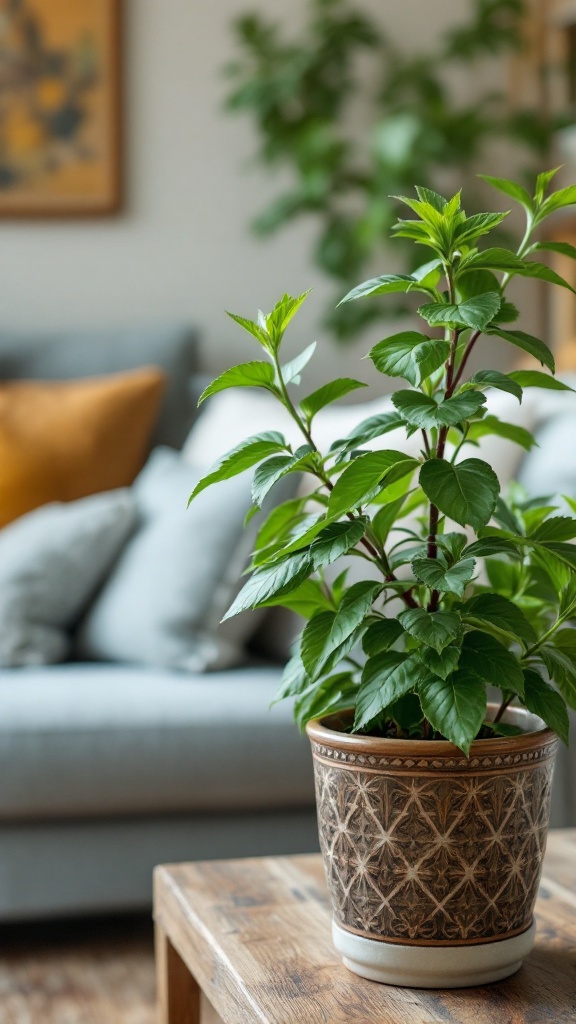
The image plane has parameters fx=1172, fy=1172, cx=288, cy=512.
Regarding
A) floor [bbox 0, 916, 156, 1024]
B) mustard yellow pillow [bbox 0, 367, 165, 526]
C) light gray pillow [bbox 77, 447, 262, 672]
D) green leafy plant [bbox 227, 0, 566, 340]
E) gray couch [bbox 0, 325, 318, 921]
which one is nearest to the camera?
floor [bbox 0, 916, 156, 1024]

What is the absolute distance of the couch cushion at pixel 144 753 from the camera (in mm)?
1678

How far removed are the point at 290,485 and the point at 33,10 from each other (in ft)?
5.62

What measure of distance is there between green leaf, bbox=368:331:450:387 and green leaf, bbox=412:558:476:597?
0.12 m

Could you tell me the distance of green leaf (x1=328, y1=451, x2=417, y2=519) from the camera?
79 centimetres

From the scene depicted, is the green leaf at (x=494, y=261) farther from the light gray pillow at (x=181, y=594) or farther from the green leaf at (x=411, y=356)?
the light gray pillow at (x=181, y=594)

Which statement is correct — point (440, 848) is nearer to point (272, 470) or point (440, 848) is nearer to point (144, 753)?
point (272, 470)

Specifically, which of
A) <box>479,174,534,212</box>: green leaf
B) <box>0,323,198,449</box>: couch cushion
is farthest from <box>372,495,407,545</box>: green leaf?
<box>0,323,198,449</box>: couch cushion

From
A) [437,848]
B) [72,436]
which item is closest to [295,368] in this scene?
[437,848]

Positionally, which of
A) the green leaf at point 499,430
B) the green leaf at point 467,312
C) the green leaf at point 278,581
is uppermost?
the green leaf at point 467,312

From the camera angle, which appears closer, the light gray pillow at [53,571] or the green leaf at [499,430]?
the green leaf at [499,430]

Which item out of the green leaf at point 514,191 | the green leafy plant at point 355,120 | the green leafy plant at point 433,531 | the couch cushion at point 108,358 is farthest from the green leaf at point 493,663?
the green leafy plant at point 355,120

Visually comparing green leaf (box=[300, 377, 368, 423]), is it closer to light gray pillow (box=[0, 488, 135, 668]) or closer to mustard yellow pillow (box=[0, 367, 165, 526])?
light gray pillow (box=[0, 488, 135, 668])

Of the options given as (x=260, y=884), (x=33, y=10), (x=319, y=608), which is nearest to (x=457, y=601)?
(x=319, y=608)

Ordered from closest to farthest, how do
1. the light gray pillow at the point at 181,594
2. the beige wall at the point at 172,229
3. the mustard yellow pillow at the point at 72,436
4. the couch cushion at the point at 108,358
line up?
the light gray pillow at the point at 181,594 < the mustard yellow pillow at the point at 72,436 < the couch cushion at the point at 108,358 < the beige wall at the point at 172,229
